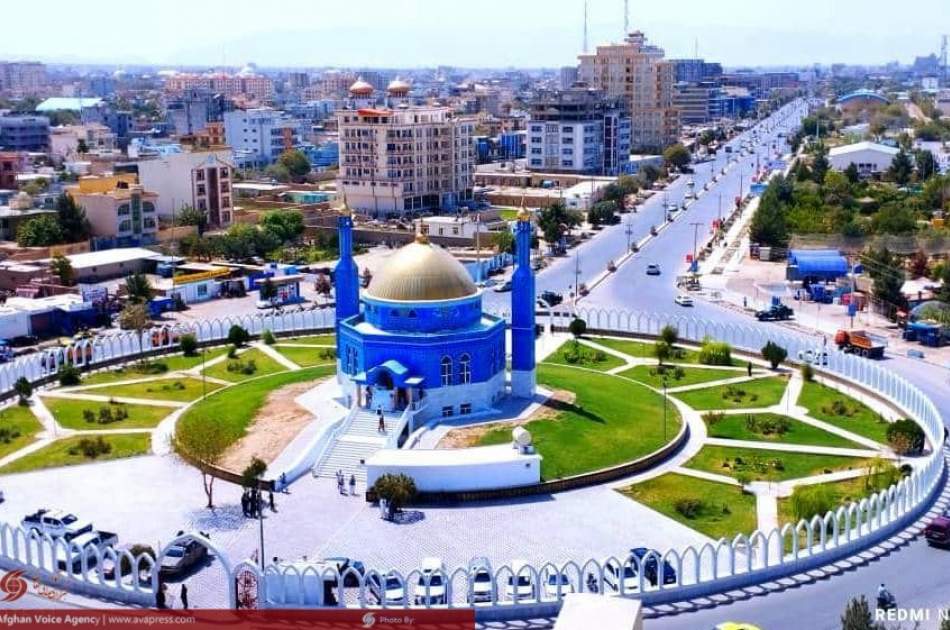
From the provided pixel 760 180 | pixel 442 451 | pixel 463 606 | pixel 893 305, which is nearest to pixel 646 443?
pixel 442 451

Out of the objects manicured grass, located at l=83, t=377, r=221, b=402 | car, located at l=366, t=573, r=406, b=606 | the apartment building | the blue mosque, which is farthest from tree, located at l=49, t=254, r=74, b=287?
car, located at l=366, t=573, r=406, b=606

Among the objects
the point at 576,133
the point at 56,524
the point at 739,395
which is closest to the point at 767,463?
the point at 739,395

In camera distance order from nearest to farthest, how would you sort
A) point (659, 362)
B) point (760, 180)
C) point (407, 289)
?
point (407, 289) → point (659, 362) → point (760, 180)

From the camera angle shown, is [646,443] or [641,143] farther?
[641,143]

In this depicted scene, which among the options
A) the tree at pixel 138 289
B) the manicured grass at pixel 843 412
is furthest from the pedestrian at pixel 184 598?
the tree at pixel 138 289

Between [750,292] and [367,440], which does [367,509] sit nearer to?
[367,440]

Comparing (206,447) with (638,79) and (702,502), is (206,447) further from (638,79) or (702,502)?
(638,79)
